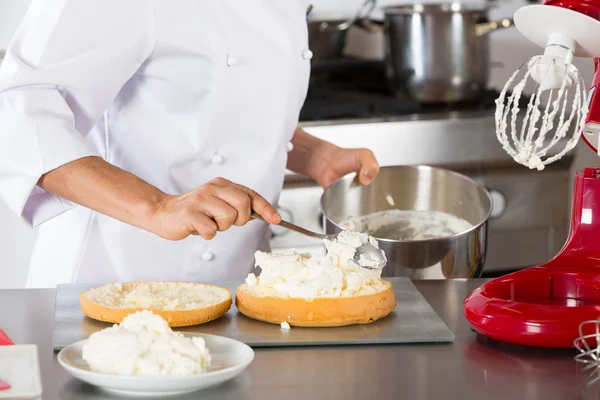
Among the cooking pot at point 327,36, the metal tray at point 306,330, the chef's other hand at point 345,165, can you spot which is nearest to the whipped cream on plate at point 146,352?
the metal tray at point 306,330

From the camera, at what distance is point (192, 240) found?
139 centimetres

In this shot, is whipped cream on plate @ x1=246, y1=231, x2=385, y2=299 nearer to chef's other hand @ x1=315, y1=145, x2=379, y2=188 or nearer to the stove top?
chef's other hand @ x1=315, y1=145, x2=379, y2=188

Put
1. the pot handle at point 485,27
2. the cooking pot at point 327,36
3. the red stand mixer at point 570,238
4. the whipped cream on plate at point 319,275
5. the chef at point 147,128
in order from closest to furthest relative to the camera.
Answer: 1. the red stand mixer at point 570,238
2. the whipped cream on plate at point 319,275
3. the chef at point 147,128
4. the pot handle at point 485,27
5. the cooking pot at point 327,36

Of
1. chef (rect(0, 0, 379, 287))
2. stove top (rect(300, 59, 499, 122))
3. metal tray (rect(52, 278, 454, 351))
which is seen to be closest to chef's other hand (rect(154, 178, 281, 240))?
chef (rect(0, 0, 379, 287))

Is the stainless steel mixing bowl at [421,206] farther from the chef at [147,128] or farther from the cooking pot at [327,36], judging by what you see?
the cooking pot at [327,36]

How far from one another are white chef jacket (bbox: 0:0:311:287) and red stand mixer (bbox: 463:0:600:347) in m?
0.47

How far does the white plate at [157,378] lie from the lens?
81 cm

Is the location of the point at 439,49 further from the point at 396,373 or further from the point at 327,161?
the point at 396,373

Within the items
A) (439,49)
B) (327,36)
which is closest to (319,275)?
(439,49)

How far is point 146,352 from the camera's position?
83cm

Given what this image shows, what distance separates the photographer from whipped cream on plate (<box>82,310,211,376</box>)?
2.71 ft

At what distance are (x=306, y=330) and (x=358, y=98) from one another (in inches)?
55.3

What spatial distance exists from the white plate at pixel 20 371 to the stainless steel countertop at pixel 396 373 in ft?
0.05

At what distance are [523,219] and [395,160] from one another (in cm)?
37
